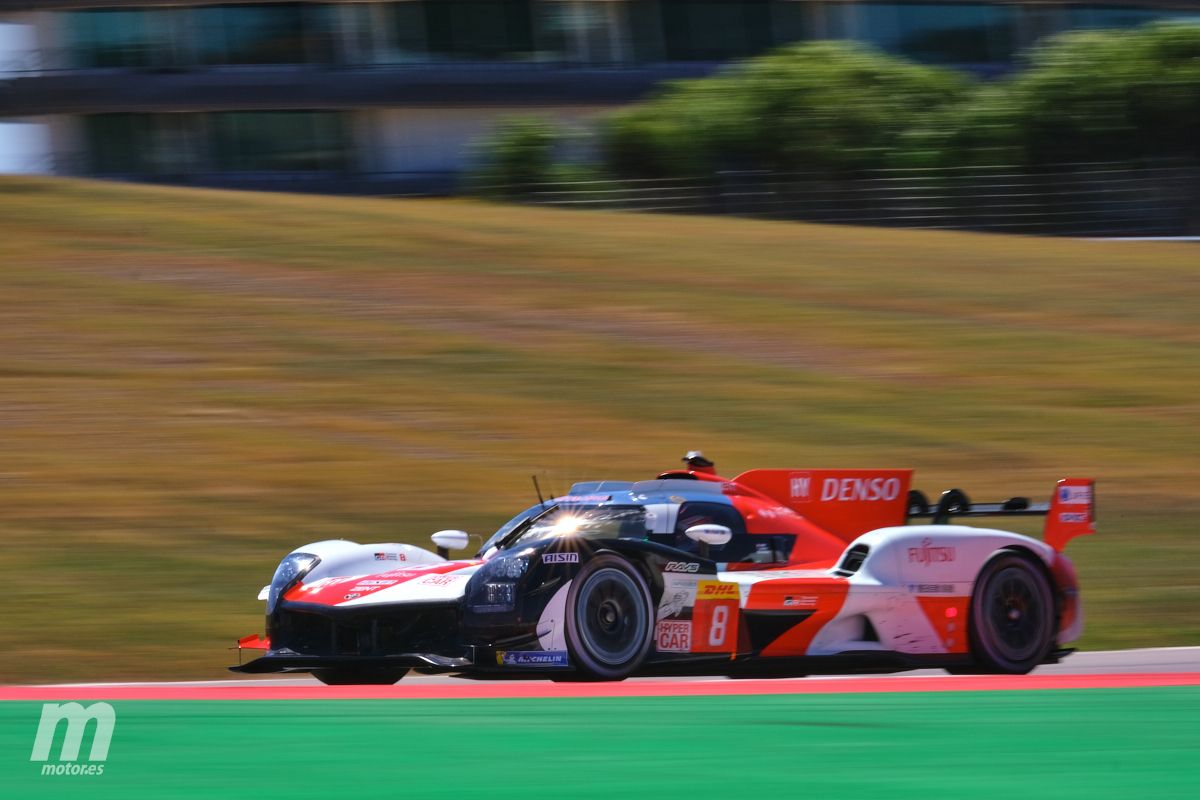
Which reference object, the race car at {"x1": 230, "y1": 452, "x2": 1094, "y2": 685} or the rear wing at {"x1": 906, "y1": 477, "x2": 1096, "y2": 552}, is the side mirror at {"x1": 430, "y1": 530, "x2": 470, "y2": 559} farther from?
the rear wing at {"x1": 906, "y1": 477, "x2": 1096, "y2": 552}

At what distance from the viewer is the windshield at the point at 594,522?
25.5 ft

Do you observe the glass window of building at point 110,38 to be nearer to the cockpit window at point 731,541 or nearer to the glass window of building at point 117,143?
the glass window of building at point 117,143

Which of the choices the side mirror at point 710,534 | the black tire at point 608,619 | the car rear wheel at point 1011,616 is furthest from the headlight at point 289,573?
the car rear wheel at point 1011,616

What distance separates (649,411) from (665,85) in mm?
23480

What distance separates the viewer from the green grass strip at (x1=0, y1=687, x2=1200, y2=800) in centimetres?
458

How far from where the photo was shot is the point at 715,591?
755cm

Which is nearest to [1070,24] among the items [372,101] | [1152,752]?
[372,101]

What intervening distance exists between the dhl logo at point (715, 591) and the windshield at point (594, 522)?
1.75 ft

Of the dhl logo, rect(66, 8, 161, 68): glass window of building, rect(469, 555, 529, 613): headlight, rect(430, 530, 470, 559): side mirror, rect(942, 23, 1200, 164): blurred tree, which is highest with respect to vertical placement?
rect(66, 8, 161, 68): glass window of building

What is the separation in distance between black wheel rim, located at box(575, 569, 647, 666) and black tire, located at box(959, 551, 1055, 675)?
65.6 inches

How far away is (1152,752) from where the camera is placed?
5.02 meters

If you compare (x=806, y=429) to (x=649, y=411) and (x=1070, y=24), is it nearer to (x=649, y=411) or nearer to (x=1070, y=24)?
(x=649, y=411)

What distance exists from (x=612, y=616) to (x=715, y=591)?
489 millimetres

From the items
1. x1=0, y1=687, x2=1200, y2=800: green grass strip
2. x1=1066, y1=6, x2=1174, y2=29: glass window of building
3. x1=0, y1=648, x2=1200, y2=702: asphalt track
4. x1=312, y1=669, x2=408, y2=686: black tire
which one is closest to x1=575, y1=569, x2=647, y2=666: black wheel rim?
x1=0, y1=648, x2=1200, y2=702: asphalt track
